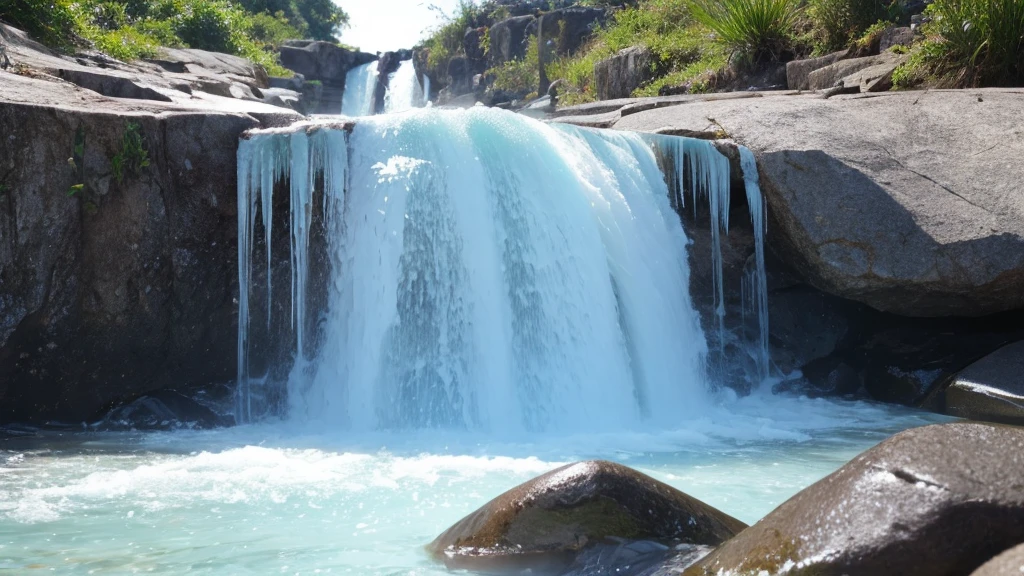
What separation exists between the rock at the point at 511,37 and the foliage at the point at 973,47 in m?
13.2

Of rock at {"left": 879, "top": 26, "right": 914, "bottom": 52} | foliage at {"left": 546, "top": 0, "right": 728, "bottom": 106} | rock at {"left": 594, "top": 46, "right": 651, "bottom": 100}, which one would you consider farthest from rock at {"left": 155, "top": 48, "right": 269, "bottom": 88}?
rock at {"left": 879, "top": 26, "right": 914, "bottom": 52}

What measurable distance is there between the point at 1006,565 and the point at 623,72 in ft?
43.2

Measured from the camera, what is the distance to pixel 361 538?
4.22m

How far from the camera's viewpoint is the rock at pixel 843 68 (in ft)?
36.6

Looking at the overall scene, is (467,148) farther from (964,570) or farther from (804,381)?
(964,570)

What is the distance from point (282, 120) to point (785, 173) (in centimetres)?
439

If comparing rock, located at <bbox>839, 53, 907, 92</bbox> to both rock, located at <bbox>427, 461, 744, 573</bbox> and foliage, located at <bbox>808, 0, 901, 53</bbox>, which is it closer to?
foliage, located at <bbox>808, 0, 901, 53</bbox>

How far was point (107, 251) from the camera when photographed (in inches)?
274

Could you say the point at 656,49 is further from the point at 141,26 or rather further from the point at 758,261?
the point at 141,26

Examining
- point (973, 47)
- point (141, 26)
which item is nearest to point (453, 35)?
point (141, 26)

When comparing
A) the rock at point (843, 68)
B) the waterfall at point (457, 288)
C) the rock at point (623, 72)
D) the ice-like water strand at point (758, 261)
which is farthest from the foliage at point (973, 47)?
the rock at point (623, 72)

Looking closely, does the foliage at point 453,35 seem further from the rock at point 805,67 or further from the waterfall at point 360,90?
the rock at point 805,67

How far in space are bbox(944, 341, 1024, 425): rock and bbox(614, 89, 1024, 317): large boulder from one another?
493 mm

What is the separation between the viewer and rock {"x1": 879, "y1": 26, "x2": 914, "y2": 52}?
11.4m
